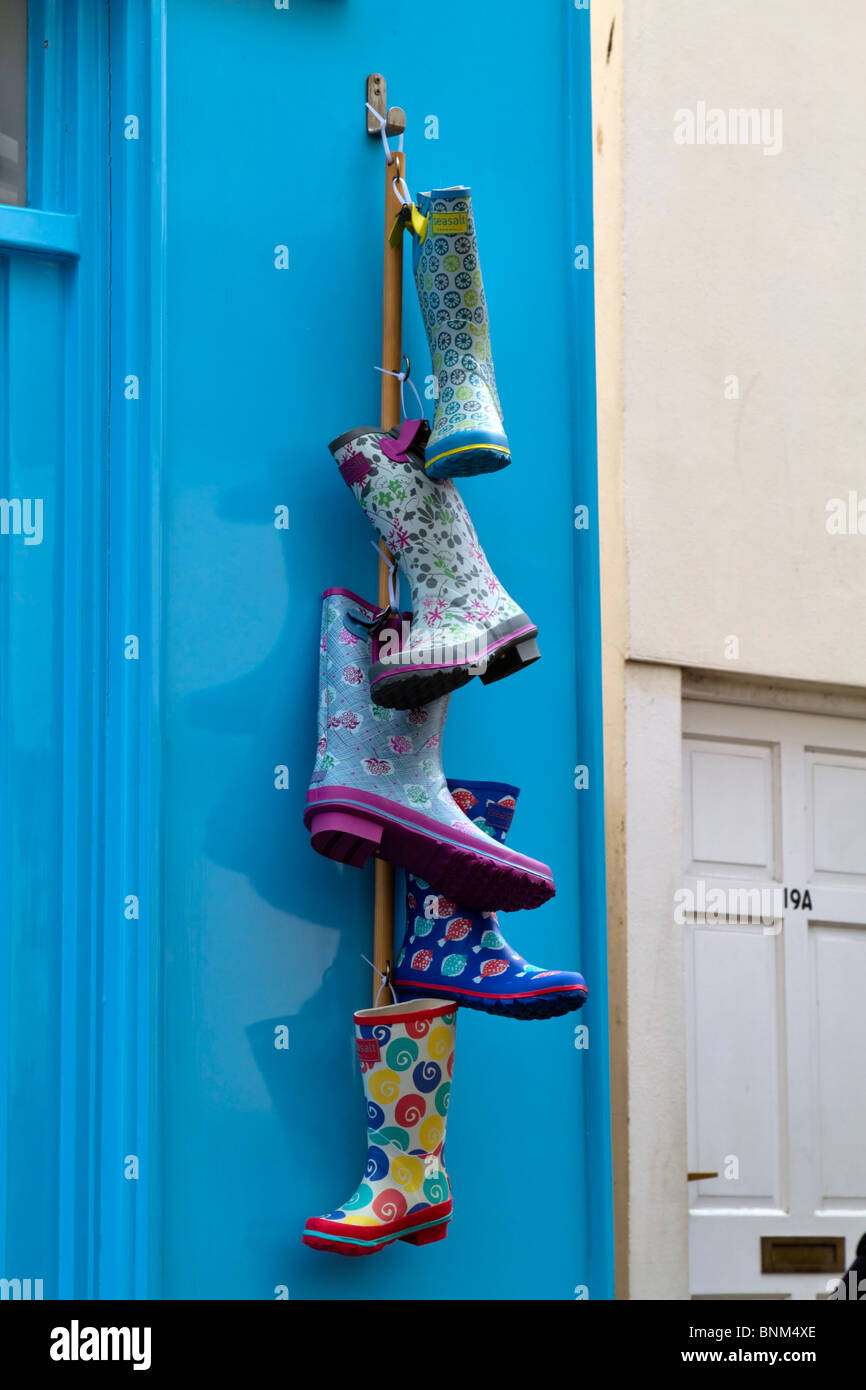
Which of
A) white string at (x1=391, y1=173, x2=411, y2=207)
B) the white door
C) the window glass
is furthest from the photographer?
the white door

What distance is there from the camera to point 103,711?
7.16 feet

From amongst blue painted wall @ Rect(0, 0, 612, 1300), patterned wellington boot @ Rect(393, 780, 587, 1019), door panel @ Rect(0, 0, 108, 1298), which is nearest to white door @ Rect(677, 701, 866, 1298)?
blue painted wall @ Rect(0, 0, 612, 1300)

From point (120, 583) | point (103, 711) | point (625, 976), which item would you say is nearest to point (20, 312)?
point (120, 583)

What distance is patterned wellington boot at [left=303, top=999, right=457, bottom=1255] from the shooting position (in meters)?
2.09

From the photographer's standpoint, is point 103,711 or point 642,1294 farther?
point 642,1294

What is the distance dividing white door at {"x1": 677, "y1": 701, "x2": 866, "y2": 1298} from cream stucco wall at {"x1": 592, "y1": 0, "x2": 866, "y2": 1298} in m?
0.12

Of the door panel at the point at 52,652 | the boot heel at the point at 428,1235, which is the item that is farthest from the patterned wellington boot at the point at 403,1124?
the door panel at the point at 52,652

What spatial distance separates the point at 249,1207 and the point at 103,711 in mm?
674

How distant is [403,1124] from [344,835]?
14.8 inches

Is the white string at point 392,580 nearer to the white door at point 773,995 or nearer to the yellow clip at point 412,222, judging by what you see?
the yellow clip at point 412,222
